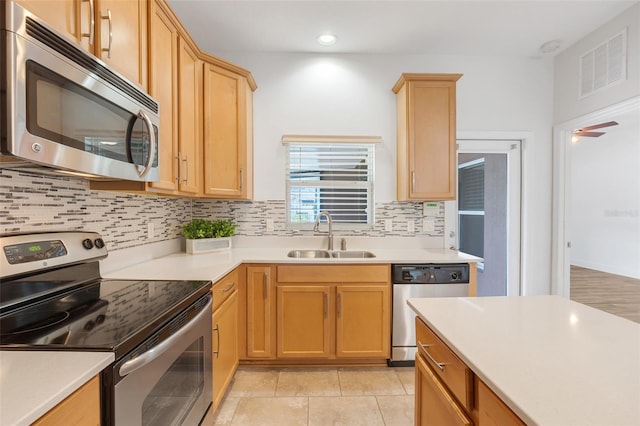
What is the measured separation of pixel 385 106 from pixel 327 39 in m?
0.82

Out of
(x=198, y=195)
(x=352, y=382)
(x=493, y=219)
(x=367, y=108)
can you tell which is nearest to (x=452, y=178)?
(x=493, y=219)

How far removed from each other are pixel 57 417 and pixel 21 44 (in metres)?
0.95

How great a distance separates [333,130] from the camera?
2.89 m

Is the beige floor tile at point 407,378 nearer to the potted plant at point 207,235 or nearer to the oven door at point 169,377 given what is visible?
the oven door at point 169,377

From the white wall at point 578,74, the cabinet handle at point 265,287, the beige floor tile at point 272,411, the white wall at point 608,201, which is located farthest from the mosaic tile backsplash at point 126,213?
the white wall at point 608,201

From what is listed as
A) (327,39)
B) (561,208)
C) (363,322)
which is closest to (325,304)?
(363,322)

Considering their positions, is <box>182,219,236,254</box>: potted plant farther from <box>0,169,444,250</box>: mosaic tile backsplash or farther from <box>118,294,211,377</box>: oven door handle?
<box>118,294,211,377</box>: oven door handle

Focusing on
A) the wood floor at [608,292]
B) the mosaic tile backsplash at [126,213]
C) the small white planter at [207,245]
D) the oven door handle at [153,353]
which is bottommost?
the wood floor at [608,292]

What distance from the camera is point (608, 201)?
5.91 meters

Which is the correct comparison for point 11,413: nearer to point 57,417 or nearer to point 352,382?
point 57,417

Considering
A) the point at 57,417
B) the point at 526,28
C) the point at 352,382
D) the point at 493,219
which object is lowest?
the point at 352,382

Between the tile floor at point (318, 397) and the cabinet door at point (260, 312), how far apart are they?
0.20 m

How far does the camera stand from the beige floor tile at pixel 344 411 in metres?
1.79

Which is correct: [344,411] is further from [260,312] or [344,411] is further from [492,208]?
[492,208]
